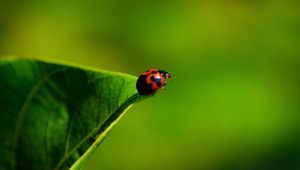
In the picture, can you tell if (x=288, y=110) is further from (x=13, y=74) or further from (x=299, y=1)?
(x=13, y=74)

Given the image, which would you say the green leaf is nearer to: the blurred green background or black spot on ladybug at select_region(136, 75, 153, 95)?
black spot on ladybug at select_region(136, 75, 153, 95)

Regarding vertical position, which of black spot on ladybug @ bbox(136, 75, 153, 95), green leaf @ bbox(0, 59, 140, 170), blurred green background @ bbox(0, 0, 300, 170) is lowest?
green leaf @ bbox(0, 59, 140, 170)

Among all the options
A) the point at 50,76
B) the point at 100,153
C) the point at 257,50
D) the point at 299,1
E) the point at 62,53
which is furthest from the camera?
the point at 299,1

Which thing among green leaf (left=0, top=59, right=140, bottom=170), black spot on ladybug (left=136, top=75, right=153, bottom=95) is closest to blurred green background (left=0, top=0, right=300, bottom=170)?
black spot on ladybug (left=136, top=75, right=153, bottom=95)

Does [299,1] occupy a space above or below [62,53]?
above

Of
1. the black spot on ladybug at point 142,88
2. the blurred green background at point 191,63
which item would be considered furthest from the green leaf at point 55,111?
the blurred green background at point 191,63

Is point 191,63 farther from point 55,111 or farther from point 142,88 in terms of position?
point 55,111

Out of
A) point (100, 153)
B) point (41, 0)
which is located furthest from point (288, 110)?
point (41, 0)

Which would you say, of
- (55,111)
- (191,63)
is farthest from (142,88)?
(191,63)
